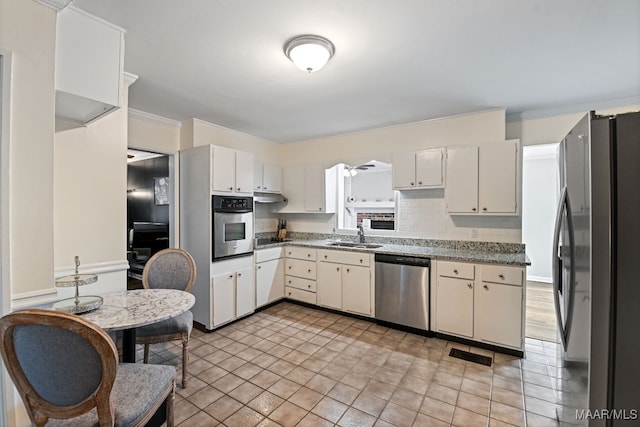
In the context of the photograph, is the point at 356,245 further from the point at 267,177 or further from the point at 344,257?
the point at 267,177

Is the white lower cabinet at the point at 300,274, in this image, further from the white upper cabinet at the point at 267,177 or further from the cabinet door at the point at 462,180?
the cabinet door at the point at 462,180

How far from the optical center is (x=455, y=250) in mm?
3525

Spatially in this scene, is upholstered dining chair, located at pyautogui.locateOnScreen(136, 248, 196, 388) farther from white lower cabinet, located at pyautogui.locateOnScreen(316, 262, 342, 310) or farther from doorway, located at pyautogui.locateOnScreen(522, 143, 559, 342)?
doorway, located at pyautogui.locateOnScreen(522, 143, 559, 342)

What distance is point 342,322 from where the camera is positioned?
3.68 meters

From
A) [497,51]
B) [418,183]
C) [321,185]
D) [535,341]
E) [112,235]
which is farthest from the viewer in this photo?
[321,185]

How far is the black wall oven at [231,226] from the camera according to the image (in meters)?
3.42

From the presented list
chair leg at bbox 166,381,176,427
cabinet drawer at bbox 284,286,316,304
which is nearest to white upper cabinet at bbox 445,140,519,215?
cabinet drawer at bbox 284,286,316,304

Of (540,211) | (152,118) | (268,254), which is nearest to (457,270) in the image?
(268,254)

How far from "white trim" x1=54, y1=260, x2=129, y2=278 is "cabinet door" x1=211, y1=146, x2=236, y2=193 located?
4.24 ft

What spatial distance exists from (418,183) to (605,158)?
8.20 ft

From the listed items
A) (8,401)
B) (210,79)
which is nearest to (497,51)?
(210,79)

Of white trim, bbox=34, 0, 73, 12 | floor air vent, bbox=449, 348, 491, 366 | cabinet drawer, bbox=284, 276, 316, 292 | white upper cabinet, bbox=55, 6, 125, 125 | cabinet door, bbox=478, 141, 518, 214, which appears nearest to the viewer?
white trim, bbox=34, 0, 73, 12

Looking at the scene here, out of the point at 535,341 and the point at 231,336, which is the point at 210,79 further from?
the point at 535,341

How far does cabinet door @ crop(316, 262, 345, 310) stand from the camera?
12.7 feet
